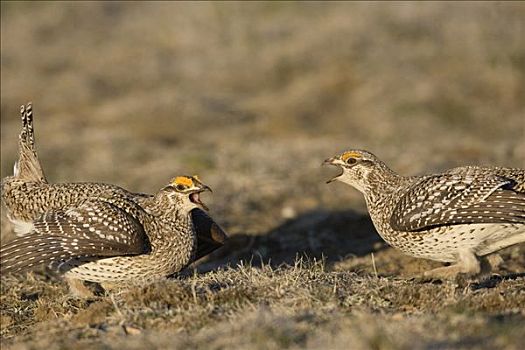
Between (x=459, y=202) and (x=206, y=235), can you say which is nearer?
(x=459, y=202)

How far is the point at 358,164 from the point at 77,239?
3100 millimetres

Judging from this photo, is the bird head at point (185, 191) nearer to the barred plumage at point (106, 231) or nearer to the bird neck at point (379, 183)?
the barred plumage at point (106, 231)

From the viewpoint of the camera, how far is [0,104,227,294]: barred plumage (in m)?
7.41

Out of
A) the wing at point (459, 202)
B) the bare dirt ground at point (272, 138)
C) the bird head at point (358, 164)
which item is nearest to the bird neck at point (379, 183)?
the bird head at point (358, 164)

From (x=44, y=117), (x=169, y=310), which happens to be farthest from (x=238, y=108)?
(x=169, y=310)

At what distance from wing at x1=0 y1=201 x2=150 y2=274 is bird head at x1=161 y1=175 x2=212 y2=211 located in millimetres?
508

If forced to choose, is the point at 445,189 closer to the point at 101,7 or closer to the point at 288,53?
the point at 288,53

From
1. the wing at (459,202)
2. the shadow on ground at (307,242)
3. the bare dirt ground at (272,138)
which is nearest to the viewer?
the bare dirt ground at (272,138)

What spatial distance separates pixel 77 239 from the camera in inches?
293

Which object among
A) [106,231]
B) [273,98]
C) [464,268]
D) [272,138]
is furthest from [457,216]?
[273,98]

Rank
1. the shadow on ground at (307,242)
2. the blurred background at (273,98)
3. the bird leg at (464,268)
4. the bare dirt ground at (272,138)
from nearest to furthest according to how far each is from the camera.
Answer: the bare dirt ground at (272,138), the bird leg at (464,268), the shadow on ground at (307,242), the blurred background at (273,98)

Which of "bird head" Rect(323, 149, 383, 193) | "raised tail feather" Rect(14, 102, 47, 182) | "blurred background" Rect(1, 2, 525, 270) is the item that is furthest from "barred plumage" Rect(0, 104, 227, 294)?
"blurred background" Rect(1, 2, 525, 270)

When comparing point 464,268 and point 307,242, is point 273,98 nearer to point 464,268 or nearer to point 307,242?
point 307,242

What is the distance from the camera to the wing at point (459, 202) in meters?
7.61
